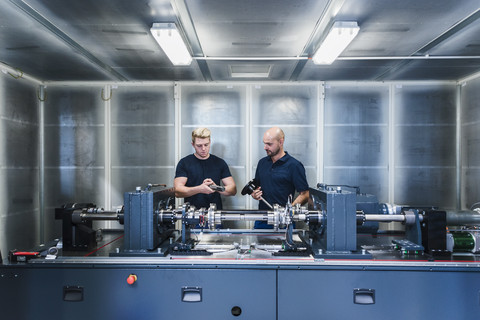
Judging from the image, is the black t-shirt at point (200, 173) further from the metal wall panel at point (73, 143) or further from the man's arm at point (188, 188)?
the metal wall panel at point (73, 143)

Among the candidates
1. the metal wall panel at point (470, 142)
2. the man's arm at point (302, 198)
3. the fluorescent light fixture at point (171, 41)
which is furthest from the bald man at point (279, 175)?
the metal wall panel at point (470, 142)

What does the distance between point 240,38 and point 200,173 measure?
1.61 meters

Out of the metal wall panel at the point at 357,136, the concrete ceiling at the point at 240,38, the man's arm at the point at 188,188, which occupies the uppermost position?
the concrete ceiling at the point at 240,38

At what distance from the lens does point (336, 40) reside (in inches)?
112

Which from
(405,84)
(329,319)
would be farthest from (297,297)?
(405,84)

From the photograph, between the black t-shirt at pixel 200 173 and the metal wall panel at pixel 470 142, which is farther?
the metal wall panel at pixel 470 142

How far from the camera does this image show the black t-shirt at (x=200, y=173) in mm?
3650

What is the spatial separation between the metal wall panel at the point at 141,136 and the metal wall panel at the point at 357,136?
7.80ft

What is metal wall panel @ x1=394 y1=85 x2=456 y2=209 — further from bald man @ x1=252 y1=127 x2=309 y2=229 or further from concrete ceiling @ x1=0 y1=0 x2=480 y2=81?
bald man @ x1=252 y1=127 x2=309 y2=229

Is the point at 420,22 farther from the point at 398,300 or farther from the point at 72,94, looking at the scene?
the point at 72,94

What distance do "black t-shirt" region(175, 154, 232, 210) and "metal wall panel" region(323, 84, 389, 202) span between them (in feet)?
5.82

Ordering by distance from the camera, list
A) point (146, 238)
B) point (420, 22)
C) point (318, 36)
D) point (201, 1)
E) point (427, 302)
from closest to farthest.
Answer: point (427, 302) → point (146, 238) → point (201, 1) → point (420, 22) → point (318, 36)

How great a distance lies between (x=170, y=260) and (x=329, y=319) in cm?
106

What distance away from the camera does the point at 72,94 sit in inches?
181
